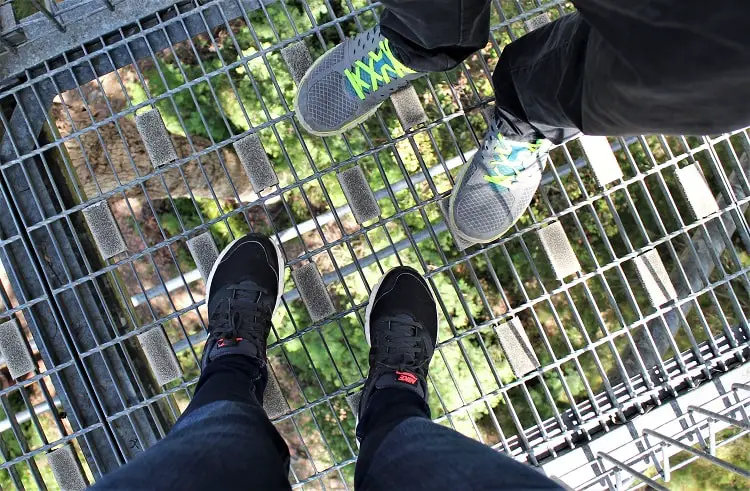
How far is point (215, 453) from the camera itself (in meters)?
1.49

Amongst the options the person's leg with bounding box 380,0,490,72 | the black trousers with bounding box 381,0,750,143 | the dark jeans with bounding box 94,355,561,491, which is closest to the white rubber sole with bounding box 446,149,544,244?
the black trousers with bounding box 381,0,750,143

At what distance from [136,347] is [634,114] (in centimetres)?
219

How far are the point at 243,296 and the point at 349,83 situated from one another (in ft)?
3.43

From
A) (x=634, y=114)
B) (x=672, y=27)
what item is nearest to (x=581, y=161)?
(x=634, y=114)

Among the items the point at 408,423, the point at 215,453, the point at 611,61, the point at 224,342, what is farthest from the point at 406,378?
the point at 611,61

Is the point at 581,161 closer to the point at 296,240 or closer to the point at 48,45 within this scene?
the point at 296,240

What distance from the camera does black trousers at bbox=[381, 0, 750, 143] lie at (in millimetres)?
1102

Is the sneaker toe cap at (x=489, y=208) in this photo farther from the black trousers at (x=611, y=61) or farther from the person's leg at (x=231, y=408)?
the person's leg at (x=231, y=408)

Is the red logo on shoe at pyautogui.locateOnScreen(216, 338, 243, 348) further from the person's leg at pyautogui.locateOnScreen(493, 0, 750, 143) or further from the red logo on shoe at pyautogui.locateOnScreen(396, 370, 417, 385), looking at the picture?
the person's leg at pyautogui.locateOnScreen(493, 0, 750, 143)

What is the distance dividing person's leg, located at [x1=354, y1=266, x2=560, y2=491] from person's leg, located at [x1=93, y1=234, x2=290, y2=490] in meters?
0.33

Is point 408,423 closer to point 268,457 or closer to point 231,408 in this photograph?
point 268,457

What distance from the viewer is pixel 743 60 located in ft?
3.55

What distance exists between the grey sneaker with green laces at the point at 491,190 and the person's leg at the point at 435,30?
0.39 m

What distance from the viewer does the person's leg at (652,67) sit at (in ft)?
3.56
